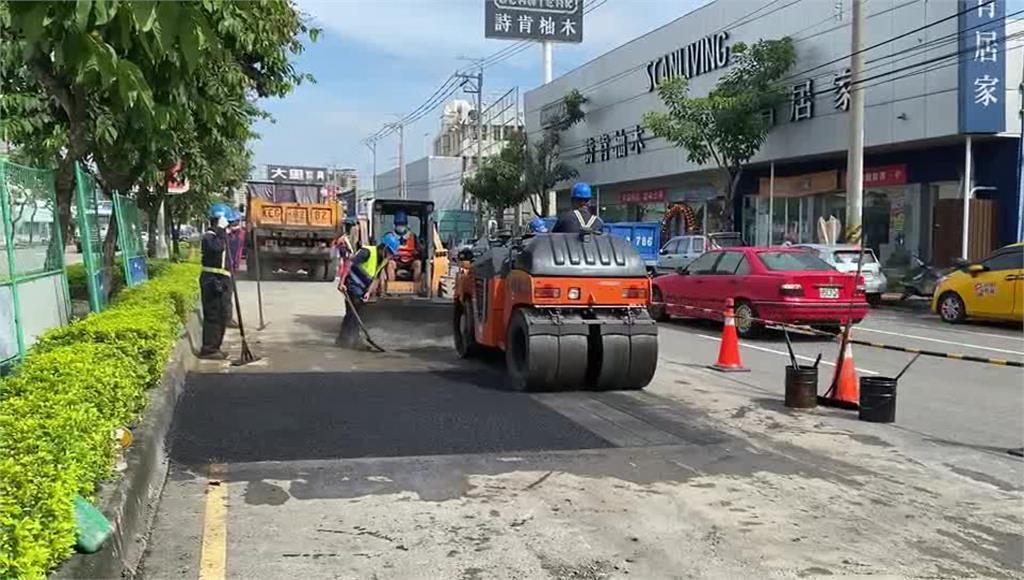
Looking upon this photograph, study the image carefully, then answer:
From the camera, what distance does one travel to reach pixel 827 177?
2789 centimetres

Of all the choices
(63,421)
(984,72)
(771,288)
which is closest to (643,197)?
(984,72)

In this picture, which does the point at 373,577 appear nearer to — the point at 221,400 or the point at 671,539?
the point at 671,539

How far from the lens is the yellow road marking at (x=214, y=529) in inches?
180

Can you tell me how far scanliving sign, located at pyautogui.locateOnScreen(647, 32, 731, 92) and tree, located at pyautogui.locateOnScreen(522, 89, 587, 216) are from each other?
7280 millimetres

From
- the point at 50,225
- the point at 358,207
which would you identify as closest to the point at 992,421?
the point at 50,225

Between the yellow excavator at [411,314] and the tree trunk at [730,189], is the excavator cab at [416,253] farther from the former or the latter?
the tree trunk at [730,189]

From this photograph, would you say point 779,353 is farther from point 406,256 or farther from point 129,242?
point 129,242

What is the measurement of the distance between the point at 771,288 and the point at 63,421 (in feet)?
39.3

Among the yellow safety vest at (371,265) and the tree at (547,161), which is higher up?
the tree at (547,161)

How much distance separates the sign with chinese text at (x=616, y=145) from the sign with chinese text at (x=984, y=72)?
49.4 ft

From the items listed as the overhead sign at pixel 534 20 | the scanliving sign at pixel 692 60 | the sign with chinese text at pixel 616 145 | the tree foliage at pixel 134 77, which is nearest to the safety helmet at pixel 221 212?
the tree foliage at pixel 134 77

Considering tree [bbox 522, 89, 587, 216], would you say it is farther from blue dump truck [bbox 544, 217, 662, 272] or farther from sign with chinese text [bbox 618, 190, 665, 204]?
blue dump truck [bbox 544, 217, 662, 272]

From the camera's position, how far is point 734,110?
26922 mm

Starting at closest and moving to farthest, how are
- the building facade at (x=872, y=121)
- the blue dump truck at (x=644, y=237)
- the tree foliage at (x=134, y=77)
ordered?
the tree foliage at (x=134, y=77) < the building facade at (x=872, y=121) < the blue dump truck at (x=644, y=237)
